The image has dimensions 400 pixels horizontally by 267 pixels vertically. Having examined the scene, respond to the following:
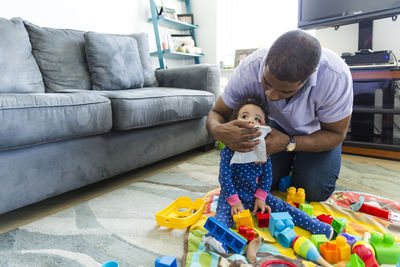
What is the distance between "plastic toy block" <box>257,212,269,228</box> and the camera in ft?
3.16

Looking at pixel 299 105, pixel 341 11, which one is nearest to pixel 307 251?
pixel 299 105

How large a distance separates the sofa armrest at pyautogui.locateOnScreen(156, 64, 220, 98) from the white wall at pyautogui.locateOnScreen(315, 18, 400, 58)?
1.31 meters

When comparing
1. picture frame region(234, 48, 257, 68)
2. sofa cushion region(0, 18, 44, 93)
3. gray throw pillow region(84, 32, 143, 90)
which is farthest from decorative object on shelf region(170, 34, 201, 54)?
sofa cushion region(0, 18, 44, 93)

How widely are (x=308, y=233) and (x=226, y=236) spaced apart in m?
0.34

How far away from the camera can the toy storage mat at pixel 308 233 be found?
2.55ft

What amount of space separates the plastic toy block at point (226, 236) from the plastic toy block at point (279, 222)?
16 cm

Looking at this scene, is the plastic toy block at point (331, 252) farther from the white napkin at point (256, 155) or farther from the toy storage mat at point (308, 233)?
the white napkin at point (256, 155)

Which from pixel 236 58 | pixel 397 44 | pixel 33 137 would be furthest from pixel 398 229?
pixel 236 58

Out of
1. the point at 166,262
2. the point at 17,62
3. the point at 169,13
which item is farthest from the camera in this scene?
the point at 169,13

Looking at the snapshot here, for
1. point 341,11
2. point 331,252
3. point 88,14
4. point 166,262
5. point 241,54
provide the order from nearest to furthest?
point 166,262 < point 331,252 < point 341,11 < point 88,14 < point 241,54

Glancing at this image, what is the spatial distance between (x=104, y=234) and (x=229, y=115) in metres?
0.68

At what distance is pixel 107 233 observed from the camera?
0.96 m

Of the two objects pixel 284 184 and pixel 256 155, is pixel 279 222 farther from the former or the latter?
pixel 284 184

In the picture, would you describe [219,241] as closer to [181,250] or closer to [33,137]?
[181,250]
